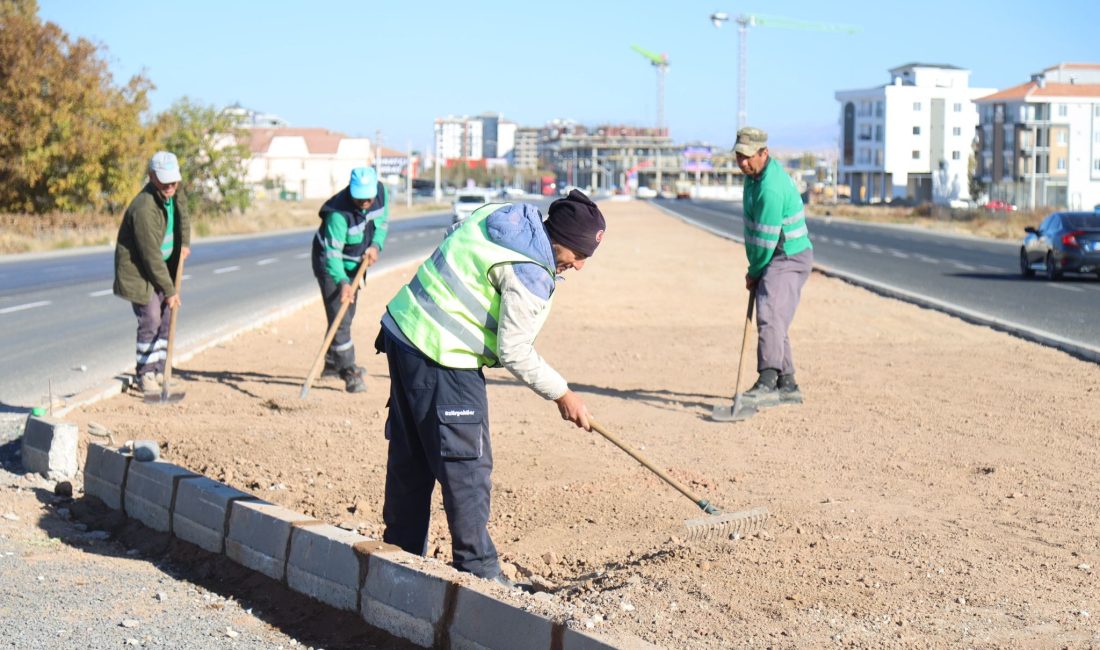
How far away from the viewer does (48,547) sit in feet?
20.7

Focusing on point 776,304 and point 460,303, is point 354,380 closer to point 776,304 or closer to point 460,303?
point 776,304

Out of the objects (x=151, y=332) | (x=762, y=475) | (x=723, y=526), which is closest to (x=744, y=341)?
(x=762, y=475)

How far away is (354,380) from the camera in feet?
35.0

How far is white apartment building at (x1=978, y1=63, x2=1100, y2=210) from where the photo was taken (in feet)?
362

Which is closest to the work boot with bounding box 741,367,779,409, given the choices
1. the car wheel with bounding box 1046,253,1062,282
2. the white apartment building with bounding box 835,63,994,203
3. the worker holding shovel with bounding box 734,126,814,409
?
the worker holding shovel with bounding box 734,126,814,409

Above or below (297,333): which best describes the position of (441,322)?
above

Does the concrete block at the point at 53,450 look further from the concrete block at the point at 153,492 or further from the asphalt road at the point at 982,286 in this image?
the asphalt road at the point at 982,286

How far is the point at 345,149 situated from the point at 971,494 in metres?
140

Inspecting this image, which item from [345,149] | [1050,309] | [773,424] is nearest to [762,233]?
[773,424]

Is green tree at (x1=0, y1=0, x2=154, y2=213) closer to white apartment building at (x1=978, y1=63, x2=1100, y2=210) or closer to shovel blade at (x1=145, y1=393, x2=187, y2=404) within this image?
shovel blade at (x1=145, y1=393, x2=187, y2=404)

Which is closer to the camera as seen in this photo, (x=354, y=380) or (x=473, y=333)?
(x=473, y=333)

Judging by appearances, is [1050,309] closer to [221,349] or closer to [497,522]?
[221,349]

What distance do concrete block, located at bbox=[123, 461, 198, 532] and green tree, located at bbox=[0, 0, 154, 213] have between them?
123 feet

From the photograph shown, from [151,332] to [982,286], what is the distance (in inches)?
671
